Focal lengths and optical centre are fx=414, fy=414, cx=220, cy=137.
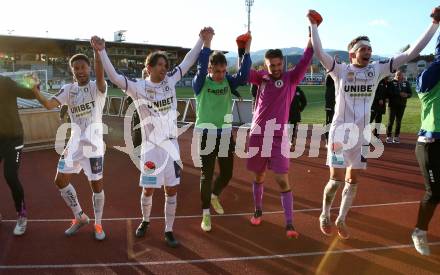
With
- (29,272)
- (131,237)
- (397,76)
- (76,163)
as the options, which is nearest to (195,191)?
(131,237)

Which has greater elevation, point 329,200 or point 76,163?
point 76,163

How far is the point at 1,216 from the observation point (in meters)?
5.79

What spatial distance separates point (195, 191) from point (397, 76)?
8005 millimetres

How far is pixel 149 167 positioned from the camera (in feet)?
15.4

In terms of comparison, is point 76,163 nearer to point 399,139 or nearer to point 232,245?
point 232,245

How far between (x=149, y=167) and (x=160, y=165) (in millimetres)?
127

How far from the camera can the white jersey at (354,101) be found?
4.74 m

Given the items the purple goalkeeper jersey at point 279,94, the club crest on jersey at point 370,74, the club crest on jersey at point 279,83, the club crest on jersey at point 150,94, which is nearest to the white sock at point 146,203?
the club crest on jersey at point 150,94

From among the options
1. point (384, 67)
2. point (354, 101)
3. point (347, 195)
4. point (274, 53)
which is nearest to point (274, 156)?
point (347, 195)

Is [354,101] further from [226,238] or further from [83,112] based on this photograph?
[83,112]

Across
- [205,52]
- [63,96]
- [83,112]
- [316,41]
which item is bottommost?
[83,112]

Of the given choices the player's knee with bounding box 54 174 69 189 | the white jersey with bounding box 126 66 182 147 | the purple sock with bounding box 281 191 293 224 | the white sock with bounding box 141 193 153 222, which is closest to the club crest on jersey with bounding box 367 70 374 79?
the purple sock with bounding box 281 191 293 224

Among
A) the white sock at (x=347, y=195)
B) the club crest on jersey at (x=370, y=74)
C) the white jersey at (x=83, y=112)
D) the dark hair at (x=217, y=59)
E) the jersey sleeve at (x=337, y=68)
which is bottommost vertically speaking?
the white sock at (x=347, y=195)

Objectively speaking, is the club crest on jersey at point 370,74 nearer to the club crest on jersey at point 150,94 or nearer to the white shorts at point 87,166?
the club crest on jersey at point 150,94
